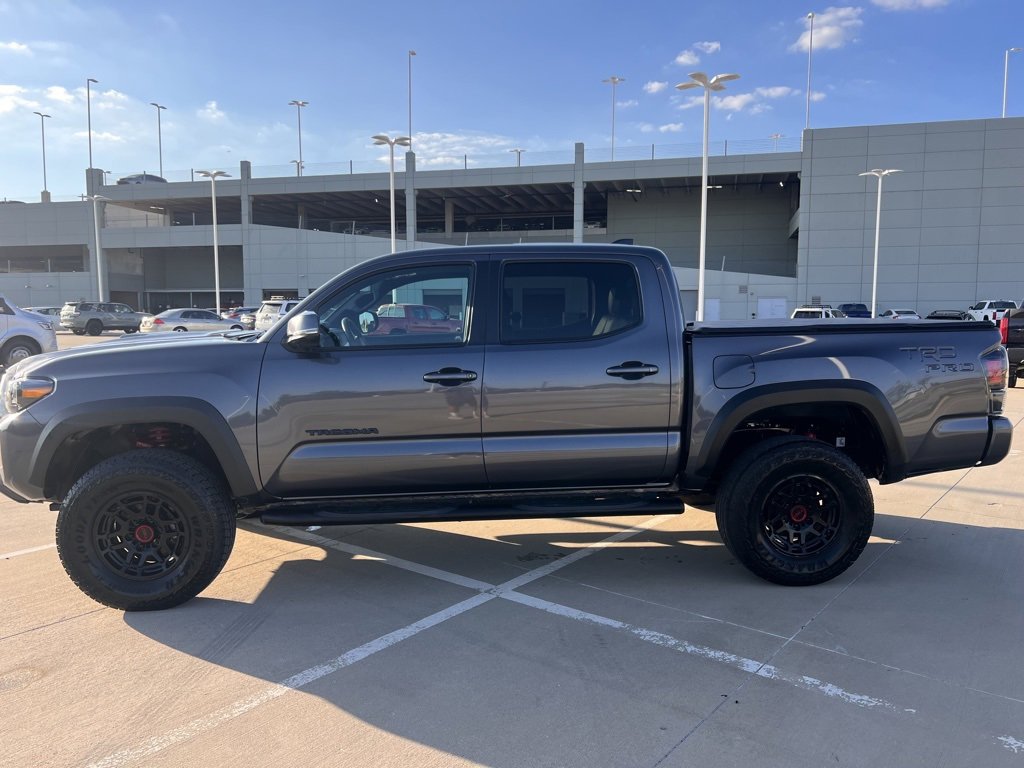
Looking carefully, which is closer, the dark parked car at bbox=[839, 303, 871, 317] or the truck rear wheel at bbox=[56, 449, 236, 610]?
the truck rear wheel at bbox=[56, 449, 236, 610]

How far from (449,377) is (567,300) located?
0.89 metres

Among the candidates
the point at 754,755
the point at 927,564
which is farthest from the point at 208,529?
the point at 927,564

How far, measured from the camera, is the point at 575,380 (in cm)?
410

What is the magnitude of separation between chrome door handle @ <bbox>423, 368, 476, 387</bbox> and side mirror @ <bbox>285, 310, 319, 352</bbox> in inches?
25.6

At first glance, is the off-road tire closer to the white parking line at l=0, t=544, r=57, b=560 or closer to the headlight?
the white parking line at l=0, t=544, r=57, b=560

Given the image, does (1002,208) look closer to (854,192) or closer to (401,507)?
(854,192)

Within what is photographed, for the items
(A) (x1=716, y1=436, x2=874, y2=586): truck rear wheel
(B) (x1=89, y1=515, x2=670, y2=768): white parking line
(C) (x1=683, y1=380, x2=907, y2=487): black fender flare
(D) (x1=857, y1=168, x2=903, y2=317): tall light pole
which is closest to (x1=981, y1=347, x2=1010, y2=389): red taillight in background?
(C) (x1=683, y1=380, x2=907, y2=487): black fender flare

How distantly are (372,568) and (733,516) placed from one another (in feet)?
7.75

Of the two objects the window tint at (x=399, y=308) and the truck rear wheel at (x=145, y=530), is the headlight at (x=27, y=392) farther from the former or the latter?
the window tint at (x=399, y=308)

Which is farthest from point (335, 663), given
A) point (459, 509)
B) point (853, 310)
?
point (853, 310)

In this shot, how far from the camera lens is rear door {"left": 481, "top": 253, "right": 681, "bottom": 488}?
4.09m

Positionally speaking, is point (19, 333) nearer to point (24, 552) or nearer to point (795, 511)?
point (24, 552)

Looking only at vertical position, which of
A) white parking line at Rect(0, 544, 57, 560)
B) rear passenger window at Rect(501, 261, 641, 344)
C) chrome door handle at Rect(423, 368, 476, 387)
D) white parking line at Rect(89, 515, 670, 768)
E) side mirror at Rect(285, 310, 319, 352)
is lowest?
white parking line at Rect(0, 544, 57, 560)

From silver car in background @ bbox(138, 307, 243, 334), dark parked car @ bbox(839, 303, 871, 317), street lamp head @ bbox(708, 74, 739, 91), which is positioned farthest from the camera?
dark parked car @ bbox(839, 303, 871, 317)
